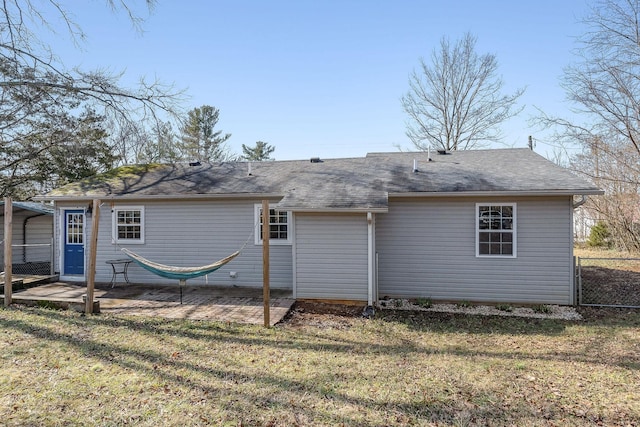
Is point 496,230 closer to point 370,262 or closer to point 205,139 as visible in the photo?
point 370,262

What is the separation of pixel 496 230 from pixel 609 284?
462 cm

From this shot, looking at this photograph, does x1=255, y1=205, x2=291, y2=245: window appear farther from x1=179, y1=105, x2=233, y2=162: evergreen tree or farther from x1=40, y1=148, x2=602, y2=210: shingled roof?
x1=179, y1=105, x2=233, y2=162: evergreen tree

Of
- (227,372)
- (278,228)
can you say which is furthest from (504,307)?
(227,372)

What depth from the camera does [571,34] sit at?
12.2m

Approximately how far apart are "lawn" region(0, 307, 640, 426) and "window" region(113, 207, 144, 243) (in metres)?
3.37

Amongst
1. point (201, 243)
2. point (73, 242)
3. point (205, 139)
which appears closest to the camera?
point (201, 243)

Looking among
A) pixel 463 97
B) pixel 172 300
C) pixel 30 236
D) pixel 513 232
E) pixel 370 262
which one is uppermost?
pixel 463 97

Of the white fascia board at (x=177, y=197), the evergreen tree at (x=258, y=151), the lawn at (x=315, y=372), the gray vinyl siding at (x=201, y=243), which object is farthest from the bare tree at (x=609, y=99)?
the evergreen tree at (x=258, y=151)

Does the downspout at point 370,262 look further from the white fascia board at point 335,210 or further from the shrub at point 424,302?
the shrub at point 424,302

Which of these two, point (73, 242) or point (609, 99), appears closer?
point (73, 242)

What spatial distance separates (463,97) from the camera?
20.6m

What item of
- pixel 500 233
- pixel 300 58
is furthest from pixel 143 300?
pixel 300 58

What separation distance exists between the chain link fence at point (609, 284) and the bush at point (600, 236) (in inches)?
183

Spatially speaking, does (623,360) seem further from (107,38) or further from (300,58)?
(107,38)
